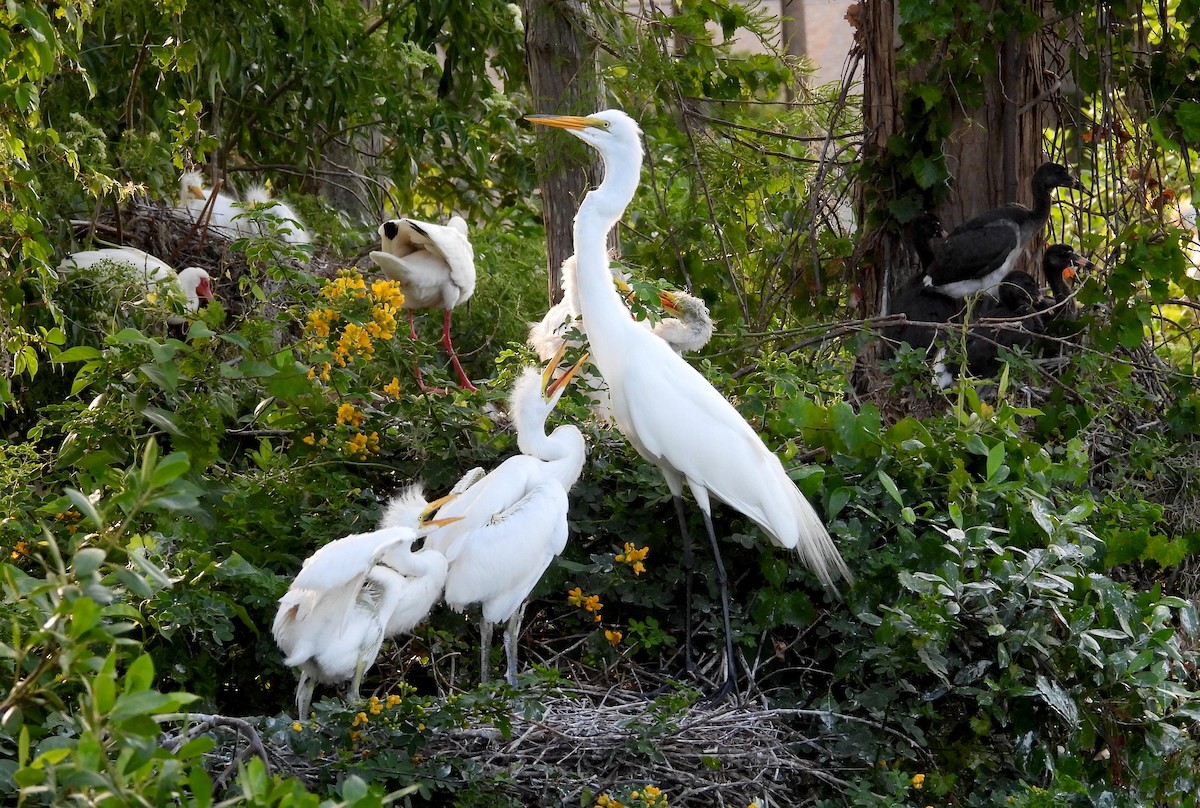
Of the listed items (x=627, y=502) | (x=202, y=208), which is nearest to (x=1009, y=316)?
(x=627, y=502)

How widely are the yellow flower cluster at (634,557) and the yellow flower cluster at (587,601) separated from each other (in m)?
0.13

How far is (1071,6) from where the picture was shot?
4.96 meters

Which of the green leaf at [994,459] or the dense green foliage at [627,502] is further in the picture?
the green leaf at [994,459]

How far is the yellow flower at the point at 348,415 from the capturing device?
4.14m

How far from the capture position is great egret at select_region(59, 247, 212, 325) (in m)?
4.37

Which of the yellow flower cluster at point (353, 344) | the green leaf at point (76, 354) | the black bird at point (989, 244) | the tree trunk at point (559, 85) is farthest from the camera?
the tree trunk at point (559, 85)

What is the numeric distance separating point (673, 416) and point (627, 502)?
44 cm

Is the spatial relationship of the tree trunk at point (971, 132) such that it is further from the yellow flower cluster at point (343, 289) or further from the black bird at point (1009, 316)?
the yellow flower cluster at point (343, 289)

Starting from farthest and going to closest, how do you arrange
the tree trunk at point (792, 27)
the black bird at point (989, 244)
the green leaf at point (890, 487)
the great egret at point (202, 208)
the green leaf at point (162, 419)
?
the great egret at point (202, 208)
the tree trunk at point (792, 27)
the black bird at point (989, 244)
the green leaf at point (890, 487)
the green leaf at point (162, 419)

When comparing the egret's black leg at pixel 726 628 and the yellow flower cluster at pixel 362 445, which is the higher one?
the yellow flower cluster at pixel 362 445

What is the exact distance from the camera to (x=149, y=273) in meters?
4.60

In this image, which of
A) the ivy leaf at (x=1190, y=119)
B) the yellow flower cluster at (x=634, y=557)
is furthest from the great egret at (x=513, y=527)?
the ivy leaf at (x=1190, y=119)

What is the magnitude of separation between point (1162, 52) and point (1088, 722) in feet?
9.04

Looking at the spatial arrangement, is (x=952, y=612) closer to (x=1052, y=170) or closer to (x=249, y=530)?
(x=249, y=530)
